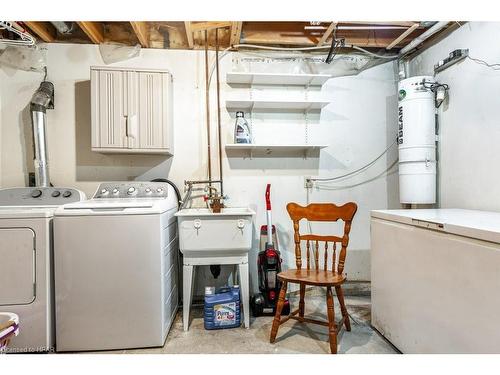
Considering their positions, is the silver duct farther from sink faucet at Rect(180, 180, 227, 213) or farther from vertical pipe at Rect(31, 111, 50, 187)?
sink faucet at Rect(180, 180, 227, 213)

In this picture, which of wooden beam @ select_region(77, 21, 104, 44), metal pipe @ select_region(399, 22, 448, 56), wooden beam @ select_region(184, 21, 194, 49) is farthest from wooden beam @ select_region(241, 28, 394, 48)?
wooden beam @ select_region(77, 21, 104, 44)

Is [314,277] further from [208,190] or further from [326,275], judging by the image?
[208,190]

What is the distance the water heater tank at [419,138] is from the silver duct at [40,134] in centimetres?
309

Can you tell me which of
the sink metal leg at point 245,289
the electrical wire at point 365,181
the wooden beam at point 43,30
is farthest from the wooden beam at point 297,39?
the sink metal leg at point 245,289

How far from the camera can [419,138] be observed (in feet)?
7.63

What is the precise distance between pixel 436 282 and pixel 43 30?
3454 mm

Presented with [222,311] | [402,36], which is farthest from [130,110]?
[402,36]

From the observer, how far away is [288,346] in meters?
1.87

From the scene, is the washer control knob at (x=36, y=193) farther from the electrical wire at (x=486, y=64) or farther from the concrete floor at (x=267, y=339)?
the electrical wire at (x=486, y=64)

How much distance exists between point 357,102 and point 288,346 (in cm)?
234

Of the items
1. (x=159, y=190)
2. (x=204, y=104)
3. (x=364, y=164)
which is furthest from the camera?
(x=364, y=164)

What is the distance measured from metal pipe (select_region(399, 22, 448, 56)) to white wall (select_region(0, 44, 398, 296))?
0.80 ft
